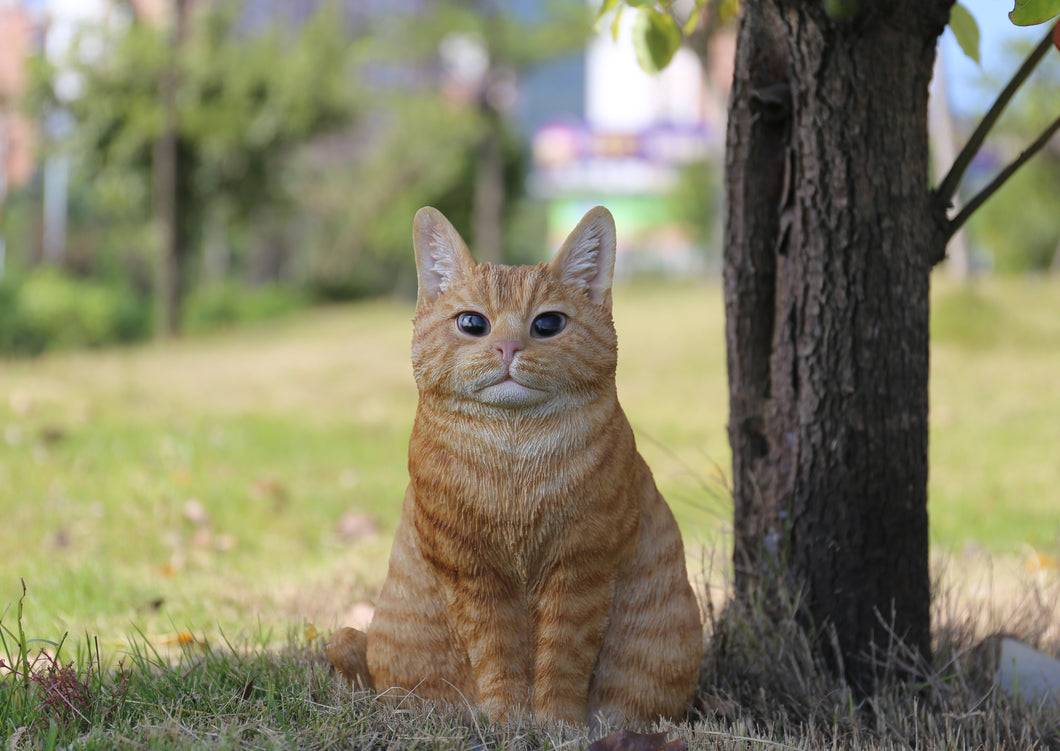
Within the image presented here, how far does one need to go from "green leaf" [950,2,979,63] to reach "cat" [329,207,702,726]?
1.10 metres

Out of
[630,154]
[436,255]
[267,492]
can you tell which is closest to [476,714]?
[436,255]

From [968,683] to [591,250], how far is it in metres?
1.40

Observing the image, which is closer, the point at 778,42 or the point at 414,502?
the point at 414,502

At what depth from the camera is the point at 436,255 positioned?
1.85m

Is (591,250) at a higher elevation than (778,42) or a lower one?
lower

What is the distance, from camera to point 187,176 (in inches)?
547

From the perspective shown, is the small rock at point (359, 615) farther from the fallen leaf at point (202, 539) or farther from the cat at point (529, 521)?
the fallen leaf at point (202, 539)

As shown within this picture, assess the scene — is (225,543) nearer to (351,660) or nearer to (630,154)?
(351,660)

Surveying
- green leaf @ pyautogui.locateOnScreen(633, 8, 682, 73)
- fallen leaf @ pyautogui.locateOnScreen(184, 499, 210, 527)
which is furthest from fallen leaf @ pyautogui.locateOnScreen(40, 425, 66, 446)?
green leaf @ pyautogui.locateOnScreen(633, 8, 682, 73)

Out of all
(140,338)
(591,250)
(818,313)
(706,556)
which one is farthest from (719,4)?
(140,338)

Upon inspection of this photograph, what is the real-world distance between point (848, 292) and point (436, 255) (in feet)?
3.17

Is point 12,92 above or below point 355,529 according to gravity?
above

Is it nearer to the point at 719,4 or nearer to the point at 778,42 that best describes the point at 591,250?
the point at 778,42

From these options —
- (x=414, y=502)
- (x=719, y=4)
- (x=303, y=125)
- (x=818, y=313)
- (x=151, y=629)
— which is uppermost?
(x=303, y=125)
